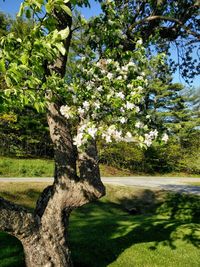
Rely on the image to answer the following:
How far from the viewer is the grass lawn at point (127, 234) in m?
11.3

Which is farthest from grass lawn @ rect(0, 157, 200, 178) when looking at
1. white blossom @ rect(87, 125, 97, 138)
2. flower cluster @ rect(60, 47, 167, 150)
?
white blossom @ rect(87, 125, 97, 138)

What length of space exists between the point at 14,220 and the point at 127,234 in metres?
7.97

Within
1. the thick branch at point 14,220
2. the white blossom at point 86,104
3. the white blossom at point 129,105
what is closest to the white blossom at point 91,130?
the white blossom at point 86,104

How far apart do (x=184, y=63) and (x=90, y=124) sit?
32.8 feet

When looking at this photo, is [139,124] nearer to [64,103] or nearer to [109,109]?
[109,109]

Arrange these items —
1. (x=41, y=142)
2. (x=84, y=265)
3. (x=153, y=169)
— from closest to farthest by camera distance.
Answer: (x=84, y=265), (x=41, y=142), (x=153, y=169)

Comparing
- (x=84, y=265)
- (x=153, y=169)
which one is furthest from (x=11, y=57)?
(x=153, y=169)

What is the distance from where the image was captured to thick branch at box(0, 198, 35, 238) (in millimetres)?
7426

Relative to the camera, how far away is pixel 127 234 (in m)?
14.6

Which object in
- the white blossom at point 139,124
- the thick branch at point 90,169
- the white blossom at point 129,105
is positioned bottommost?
the thick branch at point 90,169

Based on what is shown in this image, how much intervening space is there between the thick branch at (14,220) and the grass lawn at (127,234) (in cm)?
322

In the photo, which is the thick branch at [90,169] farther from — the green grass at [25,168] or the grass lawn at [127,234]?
the green grass at [25,168]

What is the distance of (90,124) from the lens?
6270mm

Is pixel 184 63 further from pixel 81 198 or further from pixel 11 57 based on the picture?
pixel 11 57
